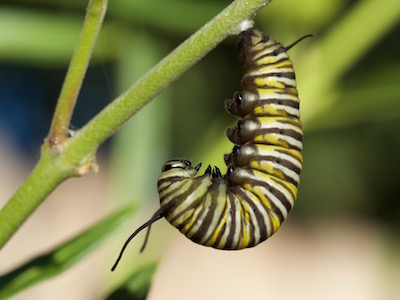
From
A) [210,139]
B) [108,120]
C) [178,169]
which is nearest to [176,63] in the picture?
[108,120]

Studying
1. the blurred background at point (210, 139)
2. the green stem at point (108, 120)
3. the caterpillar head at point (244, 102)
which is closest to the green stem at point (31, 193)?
the green stem at point (108, 120)

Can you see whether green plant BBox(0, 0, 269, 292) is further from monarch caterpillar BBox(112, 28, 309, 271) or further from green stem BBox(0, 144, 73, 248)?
monarch caterpillar BBox(112, 28, 309, 271)

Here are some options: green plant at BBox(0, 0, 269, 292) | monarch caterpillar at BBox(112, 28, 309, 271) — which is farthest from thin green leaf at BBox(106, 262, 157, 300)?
green plant at BBox(0, 0, 269, 292)

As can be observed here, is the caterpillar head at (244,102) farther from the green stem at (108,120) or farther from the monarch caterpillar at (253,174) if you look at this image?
the green stem at (108,120)

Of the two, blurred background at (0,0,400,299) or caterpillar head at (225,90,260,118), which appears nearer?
caterpillar head at (225,90,260,118)

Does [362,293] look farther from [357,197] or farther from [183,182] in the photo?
[183,182]

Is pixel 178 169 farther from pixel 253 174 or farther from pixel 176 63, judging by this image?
pixel 176 63

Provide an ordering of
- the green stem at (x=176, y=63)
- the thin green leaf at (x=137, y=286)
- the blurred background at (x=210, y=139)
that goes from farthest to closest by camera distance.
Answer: the blurred background at (x=210, y=139)
the thin green leaf at (x=137, y=286)
the green stem at (x=176, y=63)
